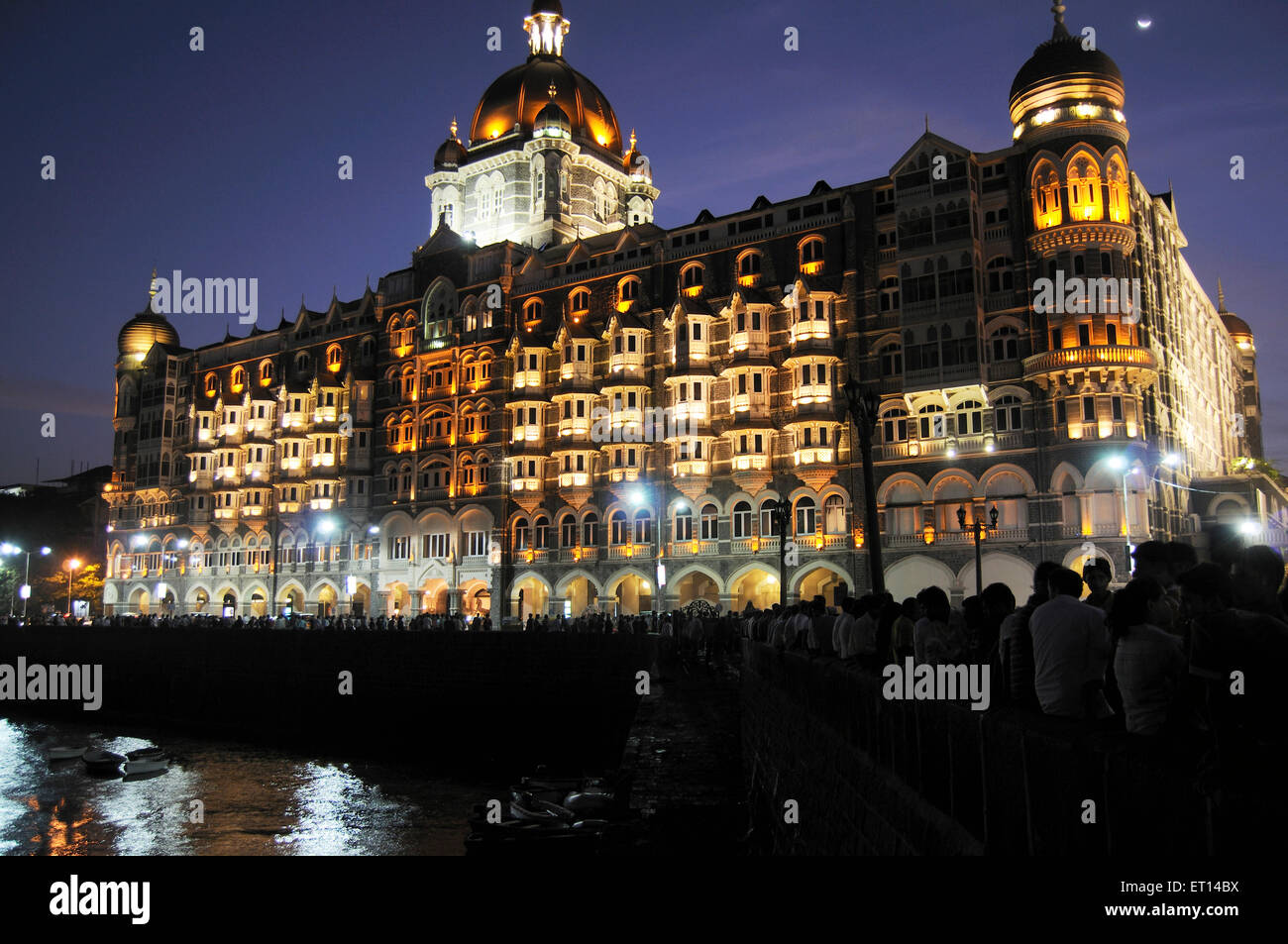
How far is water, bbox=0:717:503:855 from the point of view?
25.5m

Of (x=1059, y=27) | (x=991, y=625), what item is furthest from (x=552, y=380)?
(x=991, y=625)

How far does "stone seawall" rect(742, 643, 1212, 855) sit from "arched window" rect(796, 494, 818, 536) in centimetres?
3272

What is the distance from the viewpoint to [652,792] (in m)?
18.0

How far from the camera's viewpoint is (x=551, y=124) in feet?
239

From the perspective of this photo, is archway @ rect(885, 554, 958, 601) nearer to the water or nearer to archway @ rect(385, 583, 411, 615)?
the water

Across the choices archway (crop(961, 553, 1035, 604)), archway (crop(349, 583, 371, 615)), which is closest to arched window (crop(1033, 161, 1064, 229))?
archway (crop(961, 553, 1035, 604))

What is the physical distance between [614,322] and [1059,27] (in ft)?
82.7

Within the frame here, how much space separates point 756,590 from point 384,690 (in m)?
18.9

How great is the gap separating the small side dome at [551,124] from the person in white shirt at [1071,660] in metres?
71.4

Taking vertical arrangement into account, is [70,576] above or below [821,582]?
above

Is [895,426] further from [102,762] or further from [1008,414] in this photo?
[102,762]

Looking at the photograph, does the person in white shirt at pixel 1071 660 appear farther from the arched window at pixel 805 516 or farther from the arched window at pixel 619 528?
the arched window at pixel 619 528

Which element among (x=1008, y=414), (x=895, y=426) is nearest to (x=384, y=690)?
(x=895, y=426)

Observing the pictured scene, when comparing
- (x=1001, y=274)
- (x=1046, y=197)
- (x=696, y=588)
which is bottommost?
(x=696, y=588)
